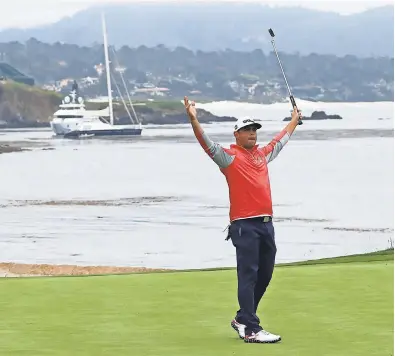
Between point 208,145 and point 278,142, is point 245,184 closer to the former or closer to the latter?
point 208,145

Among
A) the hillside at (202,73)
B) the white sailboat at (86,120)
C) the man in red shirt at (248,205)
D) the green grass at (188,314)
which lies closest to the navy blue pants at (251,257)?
the man in red shirt at (248,205)

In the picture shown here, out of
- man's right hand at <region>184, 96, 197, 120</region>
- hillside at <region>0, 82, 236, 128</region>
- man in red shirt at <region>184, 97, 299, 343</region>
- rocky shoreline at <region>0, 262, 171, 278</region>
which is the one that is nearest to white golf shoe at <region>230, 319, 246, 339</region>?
man in red shirt at <region>184, 97, 299, 343</region>

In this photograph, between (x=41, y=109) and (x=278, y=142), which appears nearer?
(x=278, y=142)

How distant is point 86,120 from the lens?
5141 centimetres

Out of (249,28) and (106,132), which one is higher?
(249,28)

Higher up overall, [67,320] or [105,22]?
[105,22]

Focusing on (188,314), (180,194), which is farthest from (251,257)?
(180,194)

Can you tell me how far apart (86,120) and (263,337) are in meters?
45.7

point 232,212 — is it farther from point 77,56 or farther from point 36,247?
point 77,56

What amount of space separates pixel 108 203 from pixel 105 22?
342 inches

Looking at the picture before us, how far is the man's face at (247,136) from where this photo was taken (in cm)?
609

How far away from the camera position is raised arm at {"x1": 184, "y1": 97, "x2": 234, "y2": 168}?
5.96 metres

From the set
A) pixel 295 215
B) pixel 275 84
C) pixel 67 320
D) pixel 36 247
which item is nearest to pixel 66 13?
pixel 275 84

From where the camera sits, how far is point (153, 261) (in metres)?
24.5
